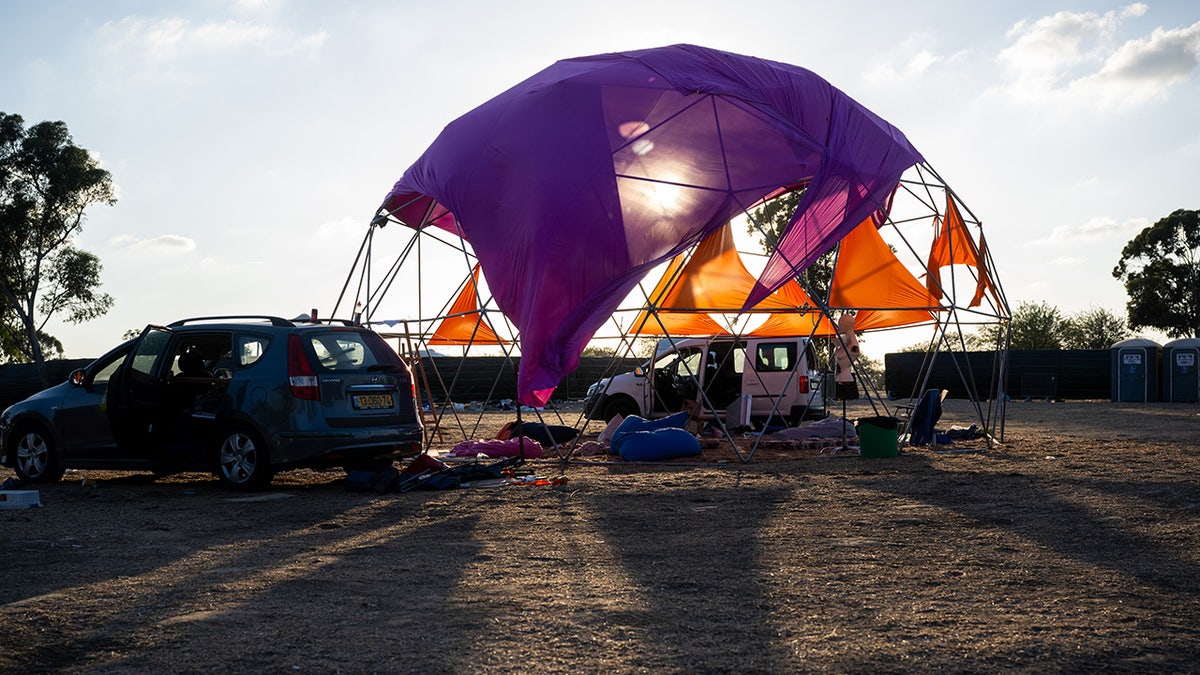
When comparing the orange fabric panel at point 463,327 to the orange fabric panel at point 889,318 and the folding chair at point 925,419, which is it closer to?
the orange fabric panel at point 889,318

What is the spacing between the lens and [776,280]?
1348cm

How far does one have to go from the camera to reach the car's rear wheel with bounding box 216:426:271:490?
34.2 feet

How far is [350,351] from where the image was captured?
10938 millimetres

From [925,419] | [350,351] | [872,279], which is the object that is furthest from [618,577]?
[872,279]

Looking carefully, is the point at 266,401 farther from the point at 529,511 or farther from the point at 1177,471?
the point at 1177,471

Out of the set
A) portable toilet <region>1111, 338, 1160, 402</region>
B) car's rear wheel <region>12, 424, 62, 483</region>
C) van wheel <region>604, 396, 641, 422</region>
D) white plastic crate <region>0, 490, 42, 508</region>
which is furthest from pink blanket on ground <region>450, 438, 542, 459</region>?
portable toilet <region>1111, 338, 1160, 402</region>

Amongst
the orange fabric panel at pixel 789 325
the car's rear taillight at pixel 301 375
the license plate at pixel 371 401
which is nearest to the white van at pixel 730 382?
the orange fabric panel at pixel 789 325

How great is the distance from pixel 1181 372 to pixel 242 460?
1138 inches

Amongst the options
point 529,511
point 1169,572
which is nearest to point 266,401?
point 529,511

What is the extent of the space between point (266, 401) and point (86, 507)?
1.66 meters

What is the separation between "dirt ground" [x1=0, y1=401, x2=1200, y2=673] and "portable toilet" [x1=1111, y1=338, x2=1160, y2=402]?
23693 mm

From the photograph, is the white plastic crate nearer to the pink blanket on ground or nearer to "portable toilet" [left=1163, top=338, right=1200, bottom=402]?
the pink blanket on ground

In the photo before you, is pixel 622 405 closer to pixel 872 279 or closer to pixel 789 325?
pixel 789 325

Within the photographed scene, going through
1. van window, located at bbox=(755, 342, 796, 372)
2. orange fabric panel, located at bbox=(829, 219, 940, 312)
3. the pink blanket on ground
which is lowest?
the pink blanket on ground
